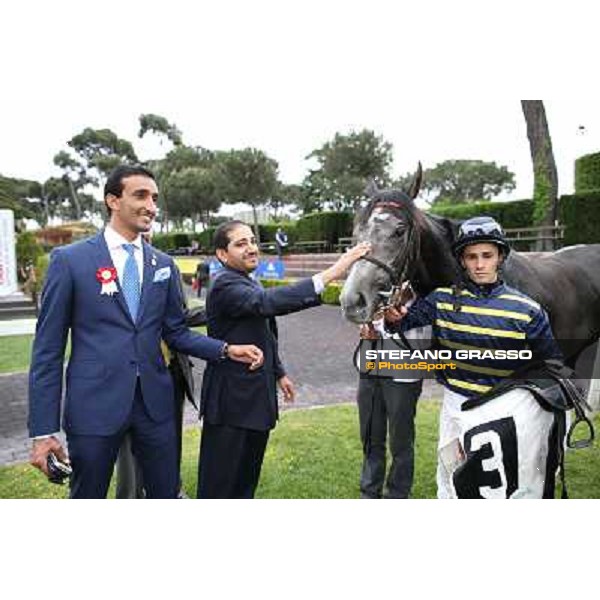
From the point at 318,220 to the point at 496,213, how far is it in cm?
200

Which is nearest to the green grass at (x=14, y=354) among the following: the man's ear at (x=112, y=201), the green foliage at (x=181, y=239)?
the green foliage at (x=181, y=239)

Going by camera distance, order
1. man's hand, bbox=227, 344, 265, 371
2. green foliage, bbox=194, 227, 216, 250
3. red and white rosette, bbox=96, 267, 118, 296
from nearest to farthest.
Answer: red and white rosette, bbox=96, 267, 118, 296 < man's hand, bbox=227, 344, 265, 371 < green foliage, bbox=194, 227, 216, 250

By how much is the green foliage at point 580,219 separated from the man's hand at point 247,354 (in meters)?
2.99

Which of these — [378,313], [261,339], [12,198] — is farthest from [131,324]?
[12,198]

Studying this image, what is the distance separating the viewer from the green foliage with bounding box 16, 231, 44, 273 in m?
3.02

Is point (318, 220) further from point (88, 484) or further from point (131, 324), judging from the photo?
point (88, 484)

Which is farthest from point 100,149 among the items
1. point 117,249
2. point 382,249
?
point 382,249

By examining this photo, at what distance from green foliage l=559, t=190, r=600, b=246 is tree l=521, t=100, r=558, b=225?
0.26 ft

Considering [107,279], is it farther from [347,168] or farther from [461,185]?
[461,185]

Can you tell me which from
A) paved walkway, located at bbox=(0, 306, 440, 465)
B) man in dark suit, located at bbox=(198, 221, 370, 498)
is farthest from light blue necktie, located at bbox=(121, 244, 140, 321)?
paved walkway, located at bbox=(0, 306, 440, 465)

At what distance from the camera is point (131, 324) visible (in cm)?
215

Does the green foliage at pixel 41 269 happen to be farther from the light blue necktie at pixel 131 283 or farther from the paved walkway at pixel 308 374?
the paved walkway at pixel 308 374

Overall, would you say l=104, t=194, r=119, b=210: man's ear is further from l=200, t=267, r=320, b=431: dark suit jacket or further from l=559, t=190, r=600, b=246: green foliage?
l=559, t=190, r=600, b=246: green foliage

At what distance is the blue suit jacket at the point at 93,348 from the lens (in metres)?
1.99
